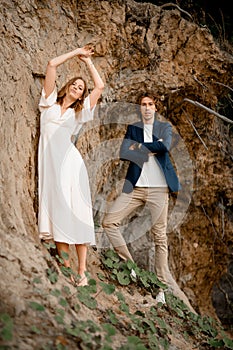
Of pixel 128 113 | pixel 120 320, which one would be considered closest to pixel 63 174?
pixel 120 320

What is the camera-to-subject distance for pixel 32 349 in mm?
2826

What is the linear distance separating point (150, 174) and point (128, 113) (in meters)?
1.58

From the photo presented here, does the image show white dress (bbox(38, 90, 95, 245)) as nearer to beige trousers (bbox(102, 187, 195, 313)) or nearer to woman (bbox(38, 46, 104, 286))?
woman (bbox(38, 46, 104, 286))

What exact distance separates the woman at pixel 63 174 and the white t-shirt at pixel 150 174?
41.0 inches

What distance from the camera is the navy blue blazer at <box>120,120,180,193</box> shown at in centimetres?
549

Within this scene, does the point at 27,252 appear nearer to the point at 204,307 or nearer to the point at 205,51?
the point at 205,51

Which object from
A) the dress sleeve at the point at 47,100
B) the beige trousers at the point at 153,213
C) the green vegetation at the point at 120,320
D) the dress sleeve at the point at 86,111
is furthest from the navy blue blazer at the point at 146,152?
the dress sleeve at the point at 47,100

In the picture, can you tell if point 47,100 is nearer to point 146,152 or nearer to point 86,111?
point 86,111

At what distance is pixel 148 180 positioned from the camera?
5582mm

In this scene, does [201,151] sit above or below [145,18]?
below

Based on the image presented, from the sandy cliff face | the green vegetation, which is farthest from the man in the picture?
the sandy cliff face

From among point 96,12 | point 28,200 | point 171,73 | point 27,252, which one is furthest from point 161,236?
point 96,12

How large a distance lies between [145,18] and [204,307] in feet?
16.7

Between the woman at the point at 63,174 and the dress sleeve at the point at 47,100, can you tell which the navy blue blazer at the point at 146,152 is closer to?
the woman at the point at 63,174
